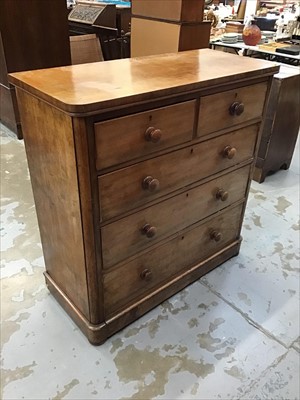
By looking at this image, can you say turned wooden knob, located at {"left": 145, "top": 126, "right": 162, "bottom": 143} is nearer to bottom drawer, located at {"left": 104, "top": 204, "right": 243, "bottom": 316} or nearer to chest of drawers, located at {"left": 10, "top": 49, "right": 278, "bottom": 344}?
chest of drawers, located at {"left": 10, "top": 49, "right": 278, "bottom": 344}

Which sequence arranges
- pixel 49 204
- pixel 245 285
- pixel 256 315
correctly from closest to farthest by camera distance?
pixel 49 204
pixel 256 315
pixel 245 285

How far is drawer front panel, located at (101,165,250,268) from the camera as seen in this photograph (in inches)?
50.9

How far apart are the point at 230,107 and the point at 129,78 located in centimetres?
44

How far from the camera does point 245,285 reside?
181 cm

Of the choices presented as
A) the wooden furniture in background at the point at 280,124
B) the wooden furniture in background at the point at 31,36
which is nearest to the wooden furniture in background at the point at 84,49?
the wooden furniture in background at the point at 31,36

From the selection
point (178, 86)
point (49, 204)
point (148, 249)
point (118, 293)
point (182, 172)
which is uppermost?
point (178, 86)

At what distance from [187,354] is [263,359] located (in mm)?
316

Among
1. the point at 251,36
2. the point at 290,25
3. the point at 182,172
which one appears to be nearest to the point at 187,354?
the point at 182,172

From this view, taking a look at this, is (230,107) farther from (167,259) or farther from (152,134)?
(167,259)

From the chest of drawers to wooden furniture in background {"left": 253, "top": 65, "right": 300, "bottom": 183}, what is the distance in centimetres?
91

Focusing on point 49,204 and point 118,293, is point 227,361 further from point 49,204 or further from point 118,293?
→ point 49,204

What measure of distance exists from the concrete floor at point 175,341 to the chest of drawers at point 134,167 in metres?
0.10

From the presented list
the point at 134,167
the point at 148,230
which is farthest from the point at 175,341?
the point at 134,167

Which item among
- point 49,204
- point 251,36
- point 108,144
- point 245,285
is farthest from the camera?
point 251,36
